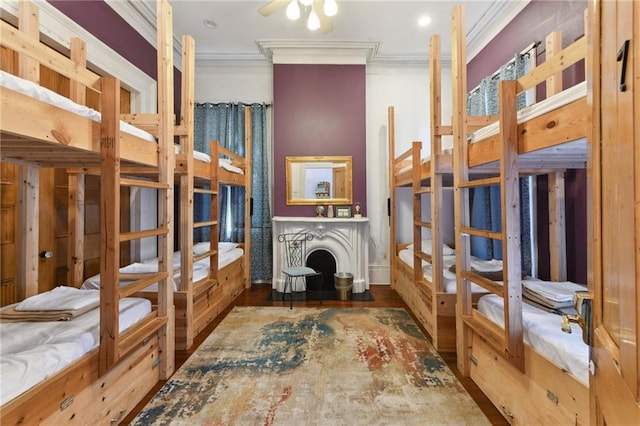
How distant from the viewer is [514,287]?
1.43m

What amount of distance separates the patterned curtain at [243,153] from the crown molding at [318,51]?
756mm

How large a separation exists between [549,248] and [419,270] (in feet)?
3.68

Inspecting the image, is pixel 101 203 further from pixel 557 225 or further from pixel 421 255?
pixel 557 225

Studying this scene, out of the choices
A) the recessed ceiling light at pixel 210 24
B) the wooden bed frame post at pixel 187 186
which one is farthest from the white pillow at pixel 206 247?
the recessed ceiling light at pixel 210 24

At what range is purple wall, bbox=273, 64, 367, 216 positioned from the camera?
4.01 meters

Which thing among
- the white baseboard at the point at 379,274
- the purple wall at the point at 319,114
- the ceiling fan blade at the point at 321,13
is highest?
the ceiling fan blade at the point at 321,13

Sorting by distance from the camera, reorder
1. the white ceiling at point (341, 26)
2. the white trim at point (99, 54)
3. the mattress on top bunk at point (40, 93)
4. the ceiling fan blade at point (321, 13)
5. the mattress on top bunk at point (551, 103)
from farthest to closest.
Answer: the white ceiling at point (341, 26), the ceiling fan blade at point (321, 13), the white trim at point (99, 54), the mattress on top bunk at point (551, 103), the mattress on top bunk at point (40, 93)

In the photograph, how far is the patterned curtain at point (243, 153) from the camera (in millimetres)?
4059

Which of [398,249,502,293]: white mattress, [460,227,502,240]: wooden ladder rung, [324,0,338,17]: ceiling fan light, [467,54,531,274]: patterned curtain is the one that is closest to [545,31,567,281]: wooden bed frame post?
[467,54,531,274]: patterned curtain

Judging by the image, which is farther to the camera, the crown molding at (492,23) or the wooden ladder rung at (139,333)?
the crown molding at (492,23)

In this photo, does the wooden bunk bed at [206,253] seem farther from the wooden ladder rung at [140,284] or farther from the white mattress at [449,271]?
the white mattress at [449,271]

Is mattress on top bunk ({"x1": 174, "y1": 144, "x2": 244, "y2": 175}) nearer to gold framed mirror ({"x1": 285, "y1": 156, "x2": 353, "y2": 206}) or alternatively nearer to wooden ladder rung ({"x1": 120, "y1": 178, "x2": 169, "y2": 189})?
wooden ladder rung ({"x1": 120, "y1": 178, "x2": 169, "y2": 189})

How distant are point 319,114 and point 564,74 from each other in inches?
105

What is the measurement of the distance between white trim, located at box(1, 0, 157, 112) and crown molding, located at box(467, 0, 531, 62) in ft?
13.5
